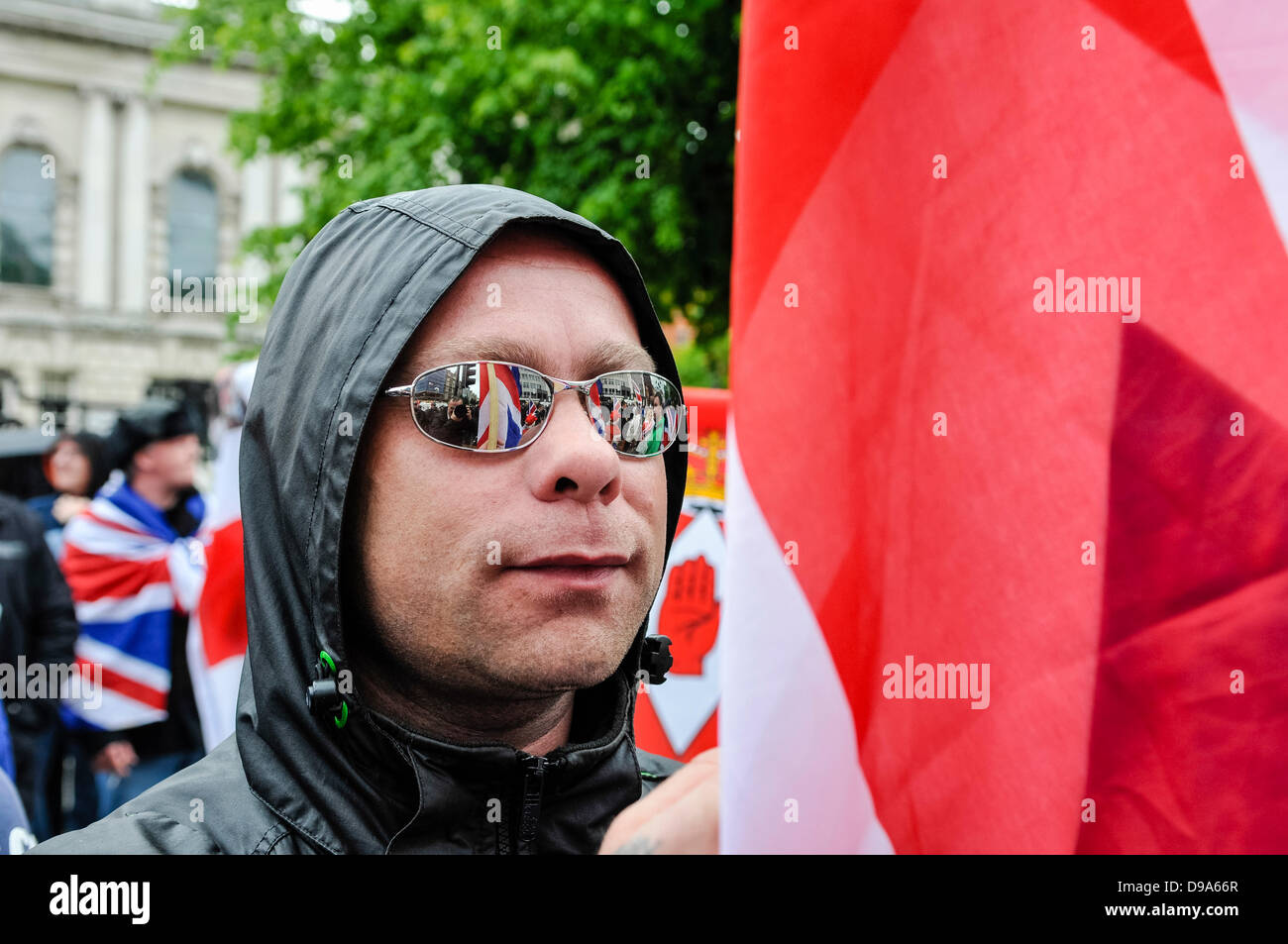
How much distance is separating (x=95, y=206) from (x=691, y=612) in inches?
853

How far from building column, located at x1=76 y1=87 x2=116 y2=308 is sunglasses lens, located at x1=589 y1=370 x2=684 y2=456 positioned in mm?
22395

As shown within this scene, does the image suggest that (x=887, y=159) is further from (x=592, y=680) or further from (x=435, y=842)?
(x=435, y=842)

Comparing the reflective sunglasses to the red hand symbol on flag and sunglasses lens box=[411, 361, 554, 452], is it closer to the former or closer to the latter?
sunglasses lens box=[411, 361, 554, 452]

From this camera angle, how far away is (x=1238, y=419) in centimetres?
135

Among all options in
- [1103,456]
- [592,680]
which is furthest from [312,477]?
[1103,456]

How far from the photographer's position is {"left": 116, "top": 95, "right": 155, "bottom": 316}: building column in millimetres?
21562

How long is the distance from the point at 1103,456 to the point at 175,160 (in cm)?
2170

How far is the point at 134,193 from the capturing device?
859 inches

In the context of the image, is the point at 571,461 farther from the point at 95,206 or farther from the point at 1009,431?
the point at 95,206

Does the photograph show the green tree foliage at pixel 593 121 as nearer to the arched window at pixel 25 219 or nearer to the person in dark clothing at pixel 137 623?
the person in dark clothing at pixel 137 623

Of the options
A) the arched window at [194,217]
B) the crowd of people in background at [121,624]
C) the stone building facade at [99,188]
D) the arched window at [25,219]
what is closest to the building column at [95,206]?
the stone building facade at [99,188]

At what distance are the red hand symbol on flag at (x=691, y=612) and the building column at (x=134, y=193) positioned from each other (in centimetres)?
2061

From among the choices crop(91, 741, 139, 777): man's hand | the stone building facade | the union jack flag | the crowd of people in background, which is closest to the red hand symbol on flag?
the crowd of people in background

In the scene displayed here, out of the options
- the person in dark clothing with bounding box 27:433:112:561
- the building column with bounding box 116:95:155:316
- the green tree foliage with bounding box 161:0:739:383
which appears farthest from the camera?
the building column with bounding box 116:95:155:316
